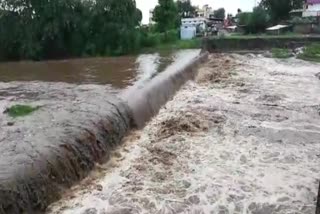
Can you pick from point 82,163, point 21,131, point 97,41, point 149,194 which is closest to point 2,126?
point 21,131

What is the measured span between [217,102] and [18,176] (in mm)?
6000

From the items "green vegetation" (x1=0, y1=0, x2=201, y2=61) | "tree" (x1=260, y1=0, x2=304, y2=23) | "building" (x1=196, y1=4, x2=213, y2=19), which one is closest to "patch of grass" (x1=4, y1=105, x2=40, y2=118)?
"green vegetation" (x1=0, y1=0, x2=201, y2=61)

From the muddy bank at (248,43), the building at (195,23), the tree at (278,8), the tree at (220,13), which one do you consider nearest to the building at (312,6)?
the tree at (278,8)

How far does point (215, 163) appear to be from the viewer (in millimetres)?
6027

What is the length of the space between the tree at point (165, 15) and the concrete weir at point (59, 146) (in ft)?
68.0

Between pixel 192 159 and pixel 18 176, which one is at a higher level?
pixel 18 176

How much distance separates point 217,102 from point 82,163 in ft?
16.0

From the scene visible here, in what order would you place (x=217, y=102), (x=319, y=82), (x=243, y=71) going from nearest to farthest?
(x=217, y=102)
(x=319, y=82)
(x=243, y=71)

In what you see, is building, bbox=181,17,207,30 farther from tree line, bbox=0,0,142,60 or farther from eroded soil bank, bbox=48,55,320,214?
eroded soil bank, bbox=48,55,320,214

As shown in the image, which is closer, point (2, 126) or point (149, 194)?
point (149, 194)

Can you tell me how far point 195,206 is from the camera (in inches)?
190

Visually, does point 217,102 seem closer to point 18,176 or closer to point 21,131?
point 21,131

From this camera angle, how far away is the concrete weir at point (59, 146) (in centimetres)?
438

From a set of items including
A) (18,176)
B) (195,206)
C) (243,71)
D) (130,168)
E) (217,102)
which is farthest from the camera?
(243,71)
